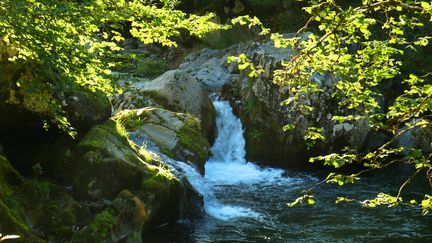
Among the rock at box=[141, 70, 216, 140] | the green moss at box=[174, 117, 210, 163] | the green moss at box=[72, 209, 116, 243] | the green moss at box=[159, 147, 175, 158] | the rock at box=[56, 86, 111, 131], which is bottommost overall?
the green moss at box=[72, 209, 116, 243]

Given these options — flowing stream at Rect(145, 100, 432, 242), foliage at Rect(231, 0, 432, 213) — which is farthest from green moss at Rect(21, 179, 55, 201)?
foliage at Rect(231, 0, 432, 213)

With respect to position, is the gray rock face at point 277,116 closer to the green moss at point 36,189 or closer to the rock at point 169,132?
the rock at point 169,132

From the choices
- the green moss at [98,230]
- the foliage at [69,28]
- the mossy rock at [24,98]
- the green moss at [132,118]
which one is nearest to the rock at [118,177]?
the green moss at [98,230]

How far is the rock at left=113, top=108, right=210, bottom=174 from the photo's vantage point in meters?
12.3

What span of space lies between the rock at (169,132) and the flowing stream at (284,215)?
0.82m

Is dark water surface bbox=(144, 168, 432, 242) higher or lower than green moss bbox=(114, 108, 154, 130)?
lower

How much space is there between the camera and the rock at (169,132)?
483 inches

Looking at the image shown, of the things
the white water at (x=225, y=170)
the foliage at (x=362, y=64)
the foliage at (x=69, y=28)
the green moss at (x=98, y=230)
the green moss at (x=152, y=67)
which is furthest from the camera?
the green moss at (x=152, y=67)

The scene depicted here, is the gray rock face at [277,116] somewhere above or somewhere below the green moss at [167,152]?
above

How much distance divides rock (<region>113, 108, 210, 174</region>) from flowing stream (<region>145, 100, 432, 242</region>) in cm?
82

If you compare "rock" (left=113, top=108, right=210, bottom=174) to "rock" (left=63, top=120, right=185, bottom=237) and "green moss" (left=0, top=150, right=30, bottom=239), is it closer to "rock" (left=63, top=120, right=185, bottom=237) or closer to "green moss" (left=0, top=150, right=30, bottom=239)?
"rock" (left=63, top=120, right=185, bottom=237)

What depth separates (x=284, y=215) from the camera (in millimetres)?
11352

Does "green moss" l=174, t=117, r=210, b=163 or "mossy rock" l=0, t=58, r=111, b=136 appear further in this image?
"green moss" l=174, t=117, r=210, b=163

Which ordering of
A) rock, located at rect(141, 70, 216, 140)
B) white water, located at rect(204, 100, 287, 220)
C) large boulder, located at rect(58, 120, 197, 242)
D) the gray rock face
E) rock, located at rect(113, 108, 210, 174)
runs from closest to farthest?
large boulder, located at rect(58, 120, 197, 242)
rock, located at rect(113, 108, 210, 174)
white water, located at rect(204, 100, 287, 220)
the gray rock face
rock, located at rect(141, 70, 216, 140)
